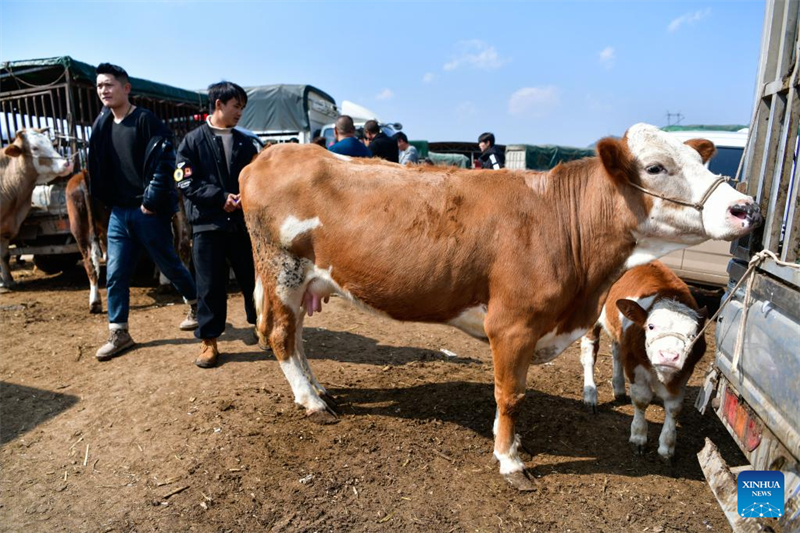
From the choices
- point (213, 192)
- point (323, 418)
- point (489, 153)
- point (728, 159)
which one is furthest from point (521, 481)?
point (489, 153)

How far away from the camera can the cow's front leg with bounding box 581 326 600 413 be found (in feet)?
13.6

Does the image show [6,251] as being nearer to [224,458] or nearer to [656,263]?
[224,458]

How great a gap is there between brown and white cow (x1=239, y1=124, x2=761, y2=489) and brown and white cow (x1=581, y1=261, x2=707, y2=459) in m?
0.39

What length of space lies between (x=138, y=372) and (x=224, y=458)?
176 centimetres

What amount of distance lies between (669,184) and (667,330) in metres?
0.91

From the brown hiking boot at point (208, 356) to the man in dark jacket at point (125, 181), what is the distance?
3.01 feet

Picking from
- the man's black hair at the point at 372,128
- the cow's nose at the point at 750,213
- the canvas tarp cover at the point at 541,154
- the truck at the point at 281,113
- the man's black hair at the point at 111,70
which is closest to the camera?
the cow's nose at the point at 750,213

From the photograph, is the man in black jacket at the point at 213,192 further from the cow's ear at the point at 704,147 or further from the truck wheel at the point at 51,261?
the truck wheel at the point at 51,261

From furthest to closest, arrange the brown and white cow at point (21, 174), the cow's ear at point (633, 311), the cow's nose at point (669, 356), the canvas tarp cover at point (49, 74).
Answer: the canvas tarp cover at point (49, 74), the brown and white cow at point (21, 174), the cow's ear at point (633, 311), the cow's nose at point (669, 356)

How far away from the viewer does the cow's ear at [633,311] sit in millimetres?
3344

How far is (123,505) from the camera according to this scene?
2797 millimetres

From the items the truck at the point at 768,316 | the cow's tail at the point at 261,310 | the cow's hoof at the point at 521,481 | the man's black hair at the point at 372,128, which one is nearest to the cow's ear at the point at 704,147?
the truck at the point at 768,316

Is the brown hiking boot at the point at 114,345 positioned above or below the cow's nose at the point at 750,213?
below

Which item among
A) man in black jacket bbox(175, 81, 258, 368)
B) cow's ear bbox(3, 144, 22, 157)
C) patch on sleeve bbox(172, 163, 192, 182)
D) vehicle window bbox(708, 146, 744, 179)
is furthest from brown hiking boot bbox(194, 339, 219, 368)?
vehicle window bbox(708, 146, 744, 179)
